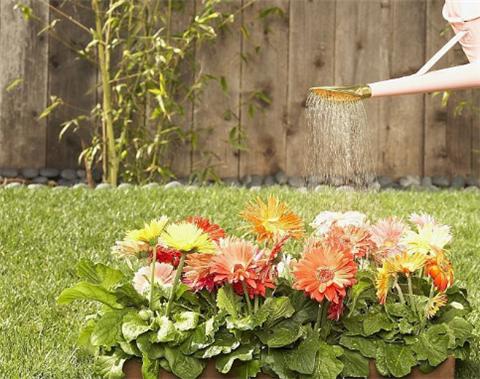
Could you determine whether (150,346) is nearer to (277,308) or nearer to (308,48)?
(277,308)

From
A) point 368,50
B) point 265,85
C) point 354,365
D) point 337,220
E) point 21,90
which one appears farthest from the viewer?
point 368,50

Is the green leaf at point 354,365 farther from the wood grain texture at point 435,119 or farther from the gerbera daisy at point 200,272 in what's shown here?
the wood grain texture at point 435,119

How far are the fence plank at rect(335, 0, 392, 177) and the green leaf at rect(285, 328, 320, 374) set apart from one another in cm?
465

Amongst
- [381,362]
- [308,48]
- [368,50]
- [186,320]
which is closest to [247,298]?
[186,320]

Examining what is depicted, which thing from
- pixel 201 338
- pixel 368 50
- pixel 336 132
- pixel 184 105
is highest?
pixel 368 50

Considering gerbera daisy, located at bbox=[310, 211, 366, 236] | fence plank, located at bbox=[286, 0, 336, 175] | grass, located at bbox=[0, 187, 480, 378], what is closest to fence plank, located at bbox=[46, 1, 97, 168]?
fence plank, located at bbox=[286, 0, 336, 175]

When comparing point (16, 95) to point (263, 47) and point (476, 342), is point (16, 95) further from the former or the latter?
point (476, 342)

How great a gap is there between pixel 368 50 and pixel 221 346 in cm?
491

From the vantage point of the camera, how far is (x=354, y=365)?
2609mm

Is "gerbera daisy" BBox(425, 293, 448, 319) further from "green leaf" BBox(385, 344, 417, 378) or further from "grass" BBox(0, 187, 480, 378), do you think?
"grass" BBox(0, 187, 480, 378)

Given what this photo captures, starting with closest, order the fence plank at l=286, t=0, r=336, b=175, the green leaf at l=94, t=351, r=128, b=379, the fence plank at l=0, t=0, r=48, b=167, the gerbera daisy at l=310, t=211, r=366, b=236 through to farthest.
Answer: the green leaf at l=94, t=351, r=128, b=379 → the gerbera daisy at l=310, t=211, r=366, b=236 → the fence plank at l=0, t=0, r=48, b=167 → the fence plank at l=286, t=0, r=336, b=175

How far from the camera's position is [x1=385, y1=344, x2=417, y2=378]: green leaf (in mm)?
2586

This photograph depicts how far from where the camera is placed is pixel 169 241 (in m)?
Answer: 2.53

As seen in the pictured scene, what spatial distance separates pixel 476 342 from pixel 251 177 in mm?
4051
